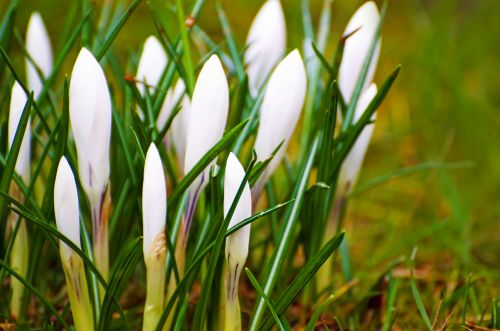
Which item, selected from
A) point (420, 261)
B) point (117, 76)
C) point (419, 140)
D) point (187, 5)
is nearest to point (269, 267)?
point (117, 76)

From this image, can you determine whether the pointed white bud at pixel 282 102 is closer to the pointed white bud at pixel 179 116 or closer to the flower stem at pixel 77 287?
the pointed white bud at pixel 179 116

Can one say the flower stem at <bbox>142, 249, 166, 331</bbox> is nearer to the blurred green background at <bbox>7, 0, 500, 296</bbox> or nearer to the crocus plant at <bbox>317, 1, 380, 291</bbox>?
the crocus plant at <bbox>317, 1, 380, 291</bbox>

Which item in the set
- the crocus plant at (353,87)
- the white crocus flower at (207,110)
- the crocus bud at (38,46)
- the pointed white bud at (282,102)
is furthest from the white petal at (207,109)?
the crocus bud at (38,46)

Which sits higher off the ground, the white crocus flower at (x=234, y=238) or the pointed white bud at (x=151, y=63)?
the pointed white bud at (x=151, y=63)

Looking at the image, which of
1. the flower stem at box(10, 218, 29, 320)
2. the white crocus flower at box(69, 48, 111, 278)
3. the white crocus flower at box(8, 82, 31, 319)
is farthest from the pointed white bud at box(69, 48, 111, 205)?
the flower stem at box(10, 218, 29, 320)

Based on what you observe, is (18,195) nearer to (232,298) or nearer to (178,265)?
(178,265)

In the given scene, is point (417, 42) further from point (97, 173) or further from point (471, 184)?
point (97, 173)

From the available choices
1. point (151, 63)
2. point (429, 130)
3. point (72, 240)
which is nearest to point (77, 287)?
point (72, 240)
